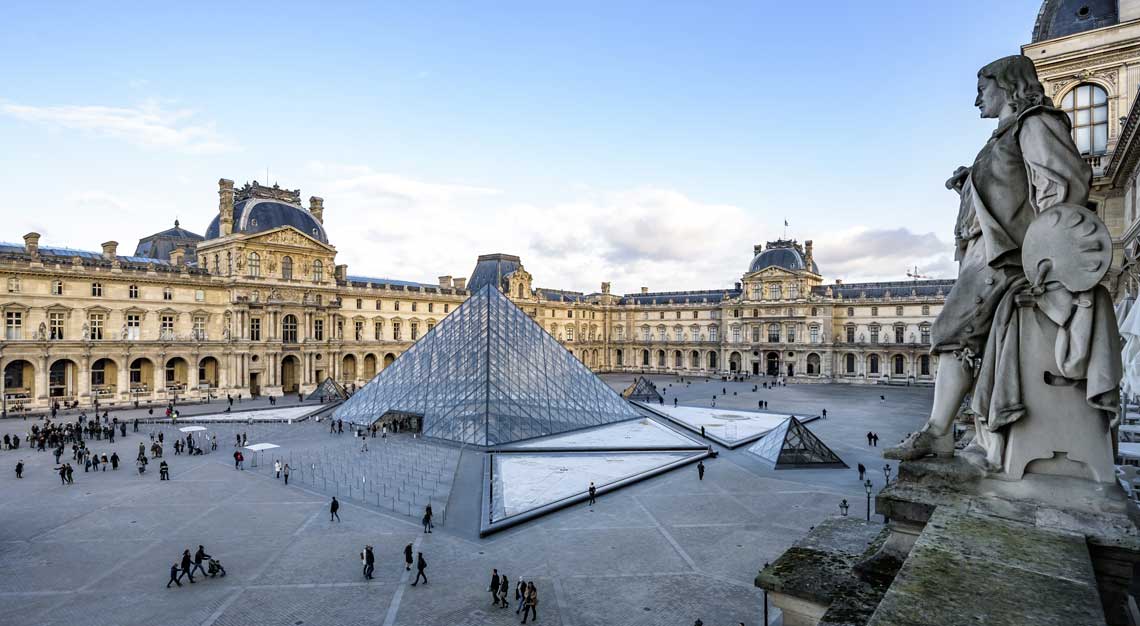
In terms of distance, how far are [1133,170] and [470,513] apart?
22.2 metres

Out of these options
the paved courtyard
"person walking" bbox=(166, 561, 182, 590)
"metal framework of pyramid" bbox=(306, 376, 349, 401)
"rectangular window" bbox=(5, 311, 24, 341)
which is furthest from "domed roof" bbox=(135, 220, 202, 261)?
"person walking" bbox=(166, 561, 182, 590)

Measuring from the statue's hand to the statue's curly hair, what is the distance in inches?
19.5

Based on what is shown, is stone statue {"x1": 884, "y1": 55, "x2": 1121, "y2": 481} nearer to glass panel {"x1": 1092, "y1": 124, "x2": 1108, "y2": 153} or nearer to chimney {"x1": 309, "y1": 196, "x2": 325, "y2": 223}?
glass panel {"x1": 1092, "y1": 124, "x2": 1108, "y2": 153}

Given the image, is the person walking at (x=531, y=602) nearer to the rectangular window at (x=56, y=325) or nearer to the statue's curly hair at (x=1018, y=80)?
the statue's curly hair at (x=1018, y=80)

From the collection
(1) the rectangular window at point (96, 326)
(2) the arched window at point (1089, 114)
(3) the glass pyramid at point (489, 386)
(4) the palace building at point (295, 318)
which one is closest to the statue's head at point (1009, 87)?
(3) the glass pyramid at point (489, 386)

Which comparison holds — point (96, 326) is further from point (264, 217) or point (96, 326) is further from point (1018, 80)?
point (1018, 80)

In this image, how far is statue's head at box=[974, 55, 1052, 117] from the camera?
3.80 metres

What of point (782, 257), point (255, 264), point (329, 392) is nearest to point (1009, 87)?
point (329, 392)

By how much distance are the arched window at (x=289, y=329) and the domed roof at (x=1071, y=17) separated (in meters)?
47.8

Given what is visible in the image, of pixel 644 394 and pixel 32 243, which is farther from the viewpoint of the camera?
pixel 644 394

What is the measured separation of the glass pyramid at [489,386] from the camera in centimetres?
2827

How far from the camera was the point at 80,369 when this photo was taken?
3822cm

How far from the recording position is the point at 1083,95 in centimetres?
2359

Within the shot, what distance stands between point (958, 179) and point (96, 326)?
4795cm
